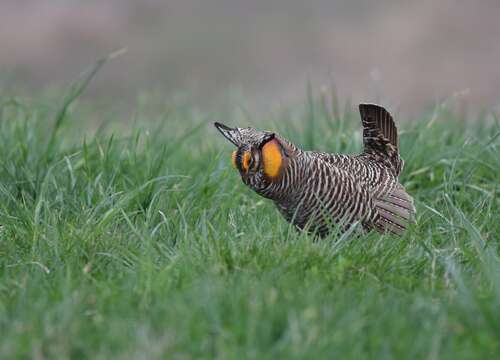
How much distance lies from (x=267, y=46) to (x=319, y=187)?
7499 mm

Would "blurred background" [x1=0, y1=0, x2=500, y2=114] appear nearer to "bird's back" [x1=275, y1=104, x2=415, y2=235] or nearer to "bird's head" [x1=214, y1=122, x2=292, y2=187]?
"bird's back" [x1=275, y1=104, x2=415, y2=235]

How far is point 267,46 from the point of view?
1181cm

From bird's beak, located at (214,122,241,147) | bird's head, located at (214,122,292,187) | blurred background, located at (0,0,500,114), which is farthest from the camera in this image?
blurred background, located at (0,0,500,114)

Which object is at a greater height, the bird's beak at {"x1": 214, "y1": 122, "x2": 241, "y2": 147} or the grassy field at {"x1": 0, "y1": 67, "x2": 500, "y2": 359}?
the bird's beak at {"x1": 214, "y1": 122, "x2": 241, "y2": 147}

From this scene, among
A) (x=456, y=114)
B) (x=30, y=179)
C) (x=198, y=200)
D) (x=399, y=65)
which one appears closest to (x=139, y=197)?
(x=198, y=200)

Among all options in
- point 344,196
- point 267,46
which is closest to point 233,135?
point 344,196

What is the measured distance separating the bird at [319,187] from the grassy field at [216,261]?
13cm

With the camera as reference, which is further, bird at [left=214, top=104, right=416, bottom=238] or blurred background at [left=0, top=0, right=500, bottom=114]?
blurred background at [left=0, top=0, right=500, bottom=114]

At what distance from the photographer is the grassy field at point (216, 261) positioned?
3.02 meters

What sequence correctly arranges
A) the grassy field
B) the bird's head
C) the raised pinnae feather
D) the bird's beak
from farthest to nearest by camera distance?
the raised pinnae feather, the bird's beak, the bird's head, the grassy field

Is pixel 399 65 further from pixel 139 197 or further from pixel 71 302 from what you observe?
pixel 71 302

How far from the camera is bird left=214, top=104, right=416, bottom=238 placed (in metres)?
4.41

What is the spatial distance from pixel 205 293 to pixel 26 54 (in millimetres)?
8567


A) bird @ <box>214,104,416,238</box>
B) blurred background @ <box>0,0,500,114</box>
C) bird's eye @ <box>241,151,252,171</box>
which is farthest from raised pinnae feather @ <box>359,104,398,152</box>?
blurred background @ <box>0,0,500,114</box>
